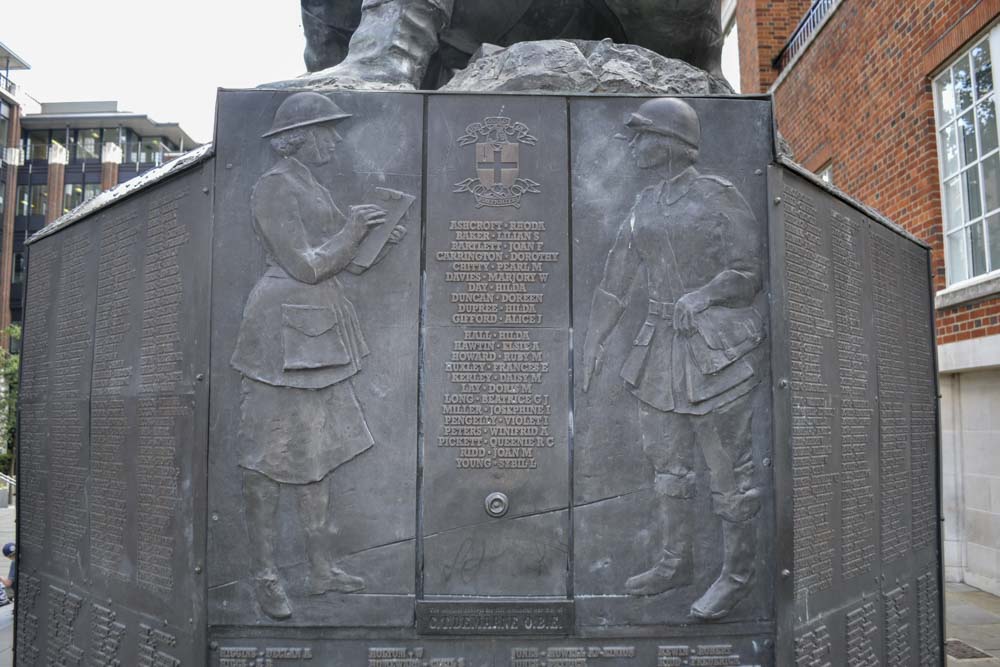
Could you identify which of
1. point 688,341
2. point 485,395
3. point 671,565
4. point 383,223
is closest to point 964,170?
point 688,341

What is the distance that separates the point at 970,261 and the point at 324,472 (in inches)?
405

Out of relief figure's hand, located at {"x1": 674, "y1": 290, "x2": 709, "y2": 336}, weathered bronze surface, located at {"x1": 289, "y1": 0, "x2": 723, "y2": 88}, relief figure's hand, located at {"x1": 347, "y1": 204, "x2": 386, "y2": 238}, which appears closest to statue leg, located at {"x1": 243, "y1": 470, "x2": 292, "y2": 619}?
relief figure's hand, located at {"x1": 347, "y1": 204, "x2": 386, "y2": 238}

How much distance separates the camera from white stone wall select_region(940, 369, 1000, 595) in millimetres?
10508

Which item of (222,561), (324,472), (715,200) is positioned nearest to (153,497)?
(222,561)

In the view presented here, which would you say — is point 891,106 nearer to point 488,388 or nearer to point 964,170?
A: point 964,170

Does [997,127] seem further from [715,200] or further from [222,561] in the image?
[222,561]

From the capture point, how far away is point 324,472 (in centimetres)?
391

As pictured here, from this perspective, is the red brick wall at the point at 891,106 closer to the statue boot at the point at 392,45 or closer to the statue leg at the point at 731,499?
the statue boot at the point at 392,45

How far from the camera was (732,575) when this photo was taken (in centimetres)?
390

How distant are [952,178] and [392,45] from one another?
974 centimetres

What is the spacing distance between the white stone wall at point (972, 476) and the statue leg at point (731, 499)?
8.28 metres

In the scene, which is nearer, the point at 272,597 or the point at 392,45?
the point at 272,597

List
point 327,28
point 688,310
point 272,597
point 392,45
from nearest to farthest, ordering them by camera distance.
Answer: point 272,597 → point 688,310 → point 392,45 → point 327,28

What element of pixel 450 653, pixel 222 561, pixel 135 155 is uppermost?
pixel 135 155
